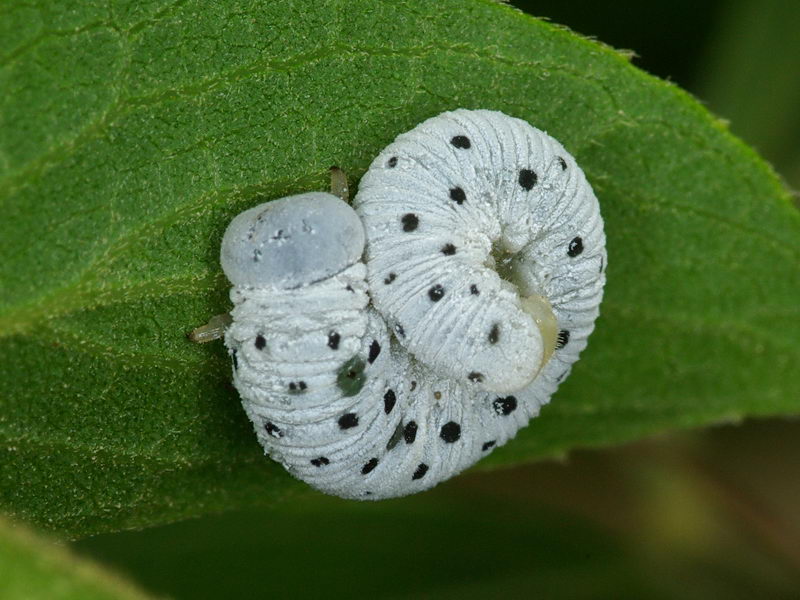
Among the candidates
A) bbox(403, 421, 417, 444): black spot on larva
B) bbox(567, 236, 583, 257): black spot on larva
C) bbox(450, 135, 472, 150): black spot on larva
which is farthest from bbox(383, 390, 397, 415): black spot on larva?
bbox(450, 135, 472, 150): black spot on larva

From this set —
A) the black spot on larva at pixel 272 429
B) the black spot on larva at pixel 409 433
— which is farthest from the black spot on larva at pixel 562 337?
the black spot on larva at pixel 272 429

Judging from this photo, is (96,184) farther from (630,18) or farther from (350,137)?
(630,18)

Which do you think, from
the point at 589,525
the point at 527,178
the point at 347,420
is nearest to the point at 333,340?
the point at 347,420

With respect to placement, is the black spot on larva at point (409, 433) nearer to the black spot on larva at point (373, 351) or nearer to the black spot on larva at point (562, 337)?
the black spot on larva at point (373, 351)

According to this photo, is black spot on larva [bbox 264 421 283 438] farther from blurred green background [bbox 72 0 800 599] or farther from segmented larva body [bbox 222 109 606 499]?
blurred green background [bbox 72 0 800 599]

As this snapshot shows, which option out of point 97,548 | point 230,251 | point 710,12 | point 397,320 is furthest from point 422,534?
point 710,12

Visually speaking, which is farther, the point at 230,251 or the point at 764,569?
the point at 764,569
